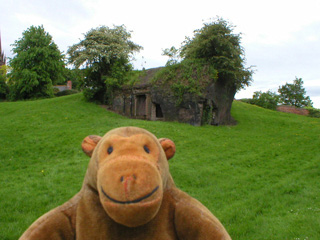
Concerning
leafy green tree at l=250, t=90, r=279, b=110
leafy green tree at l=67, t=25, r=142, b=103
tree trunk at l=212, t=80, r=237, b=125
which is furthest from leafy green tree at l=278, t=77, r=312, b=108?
leafy green tree at l=67, t=25, r=142, b=103

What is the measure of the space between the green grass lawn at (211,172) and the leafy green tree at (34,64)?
48.9 feet

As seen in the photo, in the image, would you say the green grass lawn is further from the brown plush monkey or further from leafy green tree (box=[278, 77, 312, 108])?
leafy green tree (box=[278, 77, 312, 108])

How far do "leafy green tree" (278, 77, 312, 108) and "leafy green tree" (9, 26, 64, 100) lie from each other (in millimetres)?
37800

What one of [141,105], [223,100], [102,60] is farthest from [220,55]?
[102,60]

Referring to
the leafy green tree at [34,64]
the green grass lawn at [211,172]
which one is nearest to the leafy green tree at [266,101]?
the green grass lawn at [211,172]

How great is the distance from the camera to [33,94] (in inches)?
1225

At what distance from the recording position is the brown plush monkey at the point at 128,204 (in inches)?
68.0

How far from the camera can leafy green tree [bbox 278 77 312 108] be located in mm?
45812

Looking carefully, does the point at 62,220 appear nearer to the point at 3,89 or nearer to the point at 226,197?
the point at 226,197

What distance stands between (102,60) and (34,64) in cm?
1234

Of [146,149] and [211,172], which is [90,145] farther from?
[211,172]

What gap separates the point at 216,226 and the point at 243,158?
940 centimetres

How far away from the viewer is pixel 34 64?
30.7 metres

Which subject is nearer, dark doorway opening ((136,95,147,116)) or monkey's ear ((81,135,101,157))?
monkey's ear ((81,135,101,157))
